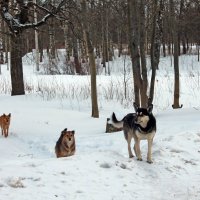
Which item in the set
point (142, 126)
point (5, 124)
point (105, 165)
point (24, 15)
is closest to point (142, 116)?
point (142, 126)

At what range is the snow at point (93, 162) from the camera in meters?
5.96

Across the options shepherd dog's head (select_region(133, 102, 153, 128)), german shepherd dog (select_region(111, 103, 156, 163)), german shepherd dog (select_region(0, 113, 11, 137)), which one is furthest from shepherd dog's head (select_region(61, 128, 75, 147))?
german shepherd dog (select_region(0, 113, 11, 137))

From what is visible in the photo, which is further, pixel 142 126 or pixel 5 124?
pixel 5 124

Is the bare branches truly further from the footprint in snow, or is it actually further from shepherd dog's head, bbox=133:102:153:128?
the footprint in snow

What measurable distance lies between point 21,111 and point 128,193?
9534mm

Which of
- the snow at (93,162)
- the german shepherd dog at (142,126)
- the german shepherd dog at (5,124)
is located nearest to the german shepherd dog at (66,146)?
the snow at (93,162)

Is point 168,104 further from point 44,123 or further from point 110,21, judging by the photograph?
point 110,21

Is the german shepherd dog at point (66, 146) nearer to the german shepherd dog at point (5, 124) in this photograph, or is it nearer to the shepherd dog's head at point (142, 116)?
the shepherd dog's head at point (142, 116)

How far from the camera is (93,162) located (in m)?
7.17

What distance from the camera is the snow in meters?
5.96

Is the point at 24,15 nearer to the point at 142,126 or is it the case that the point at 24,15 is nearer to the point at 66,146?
the point at 66,146

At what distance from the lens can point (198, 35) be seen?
45.4m

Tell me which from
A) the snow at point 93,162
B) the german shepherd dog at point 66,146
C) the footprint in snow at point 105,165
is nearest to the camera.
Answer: the snow at point 93,162

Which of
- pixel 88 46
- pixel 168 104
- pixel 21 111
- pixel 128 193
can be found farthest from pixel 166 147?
pixel 168 104
